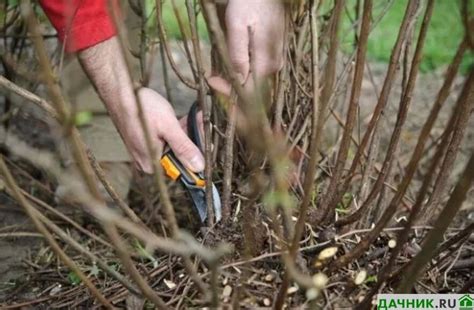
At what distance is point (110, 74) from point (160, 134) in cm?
18

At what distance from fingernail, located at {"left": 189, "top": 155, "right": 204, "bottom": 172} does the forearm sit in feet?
0.58

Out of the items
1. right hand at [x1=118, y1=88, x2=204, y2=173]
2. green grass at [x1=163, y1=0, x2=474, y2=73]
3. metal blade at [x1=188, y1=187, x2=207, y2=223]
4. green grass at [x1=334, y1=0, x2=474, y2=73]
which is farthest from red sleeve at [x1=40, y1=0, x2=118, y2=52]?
green grass at [x1=334, y1=0, x2=474, y2=73]

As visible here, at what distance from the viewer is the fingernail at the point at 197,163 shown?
1.77 m

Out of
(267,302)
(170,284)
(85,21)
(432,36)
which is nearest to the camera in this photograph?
(267,302)

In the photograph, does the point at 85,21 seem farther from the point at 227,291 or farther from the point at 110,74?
the point at 227,291

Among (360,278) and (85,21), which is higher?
(85,21)

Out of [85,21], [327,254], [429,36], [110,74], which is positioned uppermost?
[85,21]

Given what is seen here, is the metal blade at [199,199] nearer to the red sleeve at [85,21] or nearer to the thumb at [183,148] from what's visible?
the thumb at [183,148]

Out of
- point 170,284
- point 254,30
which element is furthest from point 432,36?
point 170,284

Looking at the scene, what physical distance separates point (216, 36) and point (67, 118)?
0.87 feet

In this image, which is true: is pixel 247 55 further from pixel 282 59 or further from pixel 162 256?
pixel 162 256

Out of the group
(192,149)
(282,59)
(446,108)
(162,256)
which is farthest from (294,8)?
(446,108)

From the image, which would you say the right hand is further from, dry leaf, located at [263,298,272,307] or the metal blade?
dry leaf, located at [263,298,272,307]

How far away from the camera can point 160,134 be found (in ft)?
5.77
